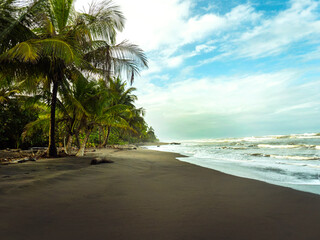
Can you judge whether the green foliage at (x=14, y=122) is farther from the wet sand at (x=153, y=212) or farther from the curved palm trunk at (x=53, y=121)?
the wet sand at (x=153, y=212)

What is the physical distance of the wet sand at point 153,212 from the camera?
1.68 m

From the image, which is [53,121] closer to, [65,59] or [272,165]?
[65,59]

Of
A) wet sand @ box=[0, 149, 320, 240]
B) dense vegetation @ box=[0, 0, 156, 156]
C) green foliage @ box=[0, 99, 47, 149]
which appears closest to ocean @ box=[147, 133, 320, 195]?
wet sand @ box=[0, 149, 320, 240]

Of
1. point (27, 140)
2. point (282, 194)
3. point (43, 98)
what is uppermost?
point (43, 98)

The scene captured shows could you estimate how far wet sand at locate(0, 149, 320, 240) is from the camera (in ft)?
5.53

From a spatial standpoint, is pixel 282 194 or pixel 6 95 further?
pixel 6 95

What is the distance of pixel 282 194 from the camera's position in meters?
3.01

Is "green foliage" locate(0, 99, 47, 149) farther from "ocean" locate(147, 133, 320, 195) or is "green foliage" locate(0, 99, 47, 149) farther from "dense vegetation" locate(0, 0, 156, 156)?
"ocean" locate(147, 133, 320, 195)

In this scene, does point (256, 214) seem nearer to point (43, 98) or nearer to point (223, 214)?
point (223, 214)

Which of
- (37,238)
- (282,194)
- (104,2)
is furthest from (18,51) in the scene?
(282,194)

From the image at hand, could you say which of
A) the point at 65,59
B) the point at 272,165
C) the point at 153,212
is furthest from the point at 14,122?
the point at 272,165

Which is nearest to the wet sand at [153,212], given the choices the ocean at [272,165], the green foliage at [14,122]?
the ocean at [272,165]

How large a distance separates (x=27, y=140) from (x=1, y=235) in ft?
45.0

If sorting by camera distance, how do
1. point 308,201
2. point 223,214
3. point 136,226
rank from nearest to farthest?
point 136,226 → point 223,214 → point 308,201
